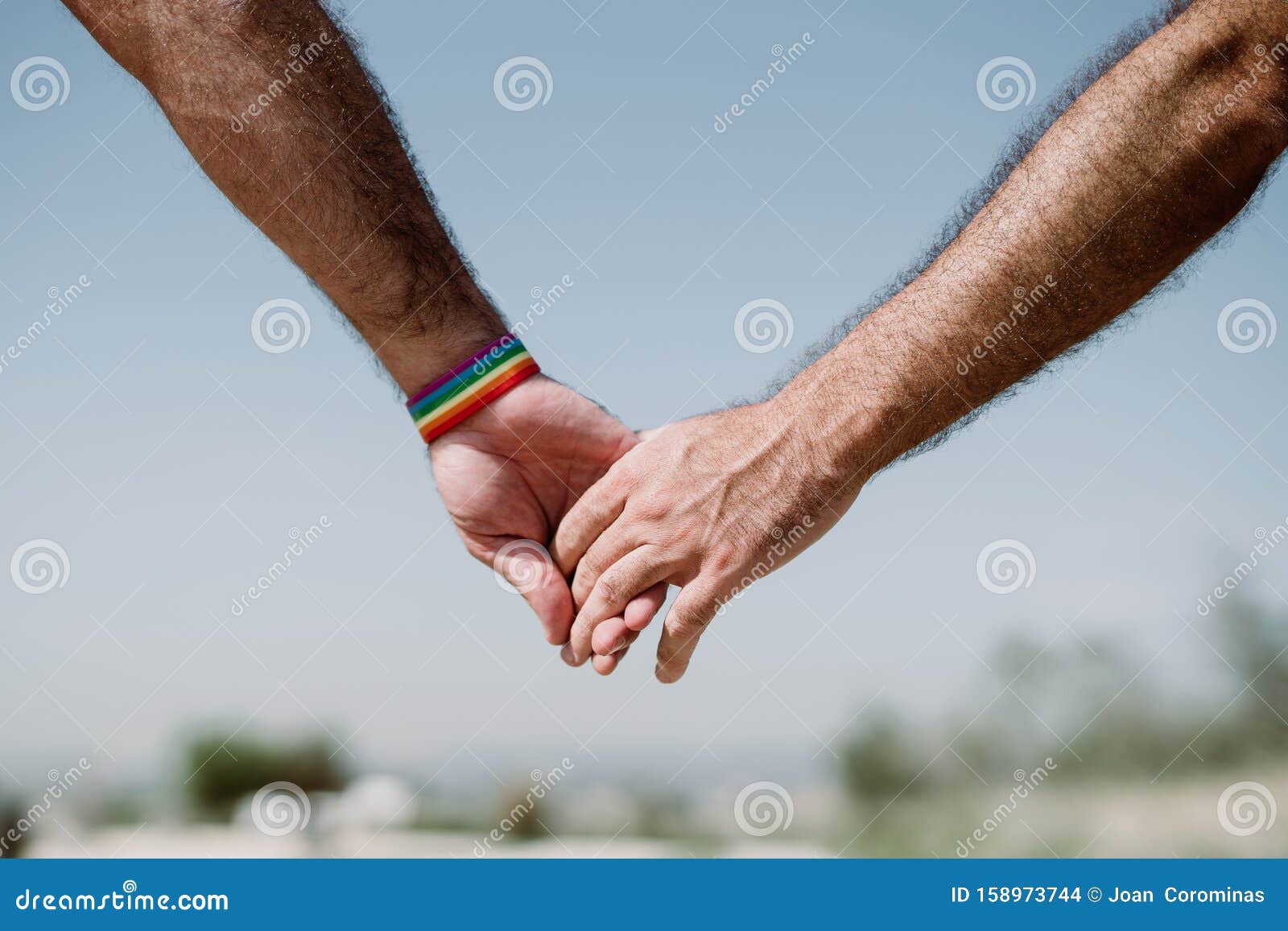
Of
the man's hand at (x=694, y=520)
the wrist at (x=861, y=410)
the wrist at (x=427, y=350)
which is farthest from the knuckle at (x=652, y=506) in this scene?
the wrist at (x=427, y=350)

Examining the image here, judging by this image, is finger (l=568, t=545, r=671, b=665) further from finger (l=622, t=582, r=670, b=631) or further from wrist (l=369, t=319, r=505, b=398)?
wrist (l=369, t=319, r=505, b=398)

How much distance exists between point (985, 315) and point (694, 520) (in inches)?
34.5

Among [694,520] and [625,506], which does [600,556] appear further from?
[694,520]

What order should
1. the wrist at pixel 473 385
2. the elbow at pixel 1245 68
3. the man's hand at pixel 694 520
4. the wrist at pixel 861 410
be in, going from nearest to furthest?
the elbow at pixel 1245 68
the wrist at pixel 861 410
the man's hand at pixel 694 520
the wrist at pixel 473 385

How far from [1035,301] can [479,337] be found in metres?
1.44

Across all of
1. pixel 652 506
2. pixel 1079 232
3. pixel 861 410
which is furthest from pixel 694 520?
pixel 1079 232

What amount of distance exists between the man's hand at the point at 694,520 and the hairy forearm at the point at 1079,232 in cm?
12

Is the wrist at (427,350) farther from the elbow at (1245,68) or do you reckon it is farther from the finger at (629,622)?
the elbow at (1245,68)

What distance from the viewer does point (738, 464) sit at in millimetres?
2725

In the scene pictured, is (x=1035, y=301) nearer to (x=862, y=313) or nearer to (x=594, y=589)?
(x=862, y=313)

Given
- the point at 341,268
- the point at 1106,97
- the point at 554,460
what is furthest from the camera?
the point at 554,460

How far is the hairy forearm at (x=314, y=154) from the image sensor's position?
2.70 m

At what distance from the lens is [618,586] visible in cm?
287

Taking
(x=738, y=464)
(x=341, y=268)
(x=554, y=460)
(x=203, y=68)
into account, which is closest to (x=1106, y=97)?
(x=738, y=464)
